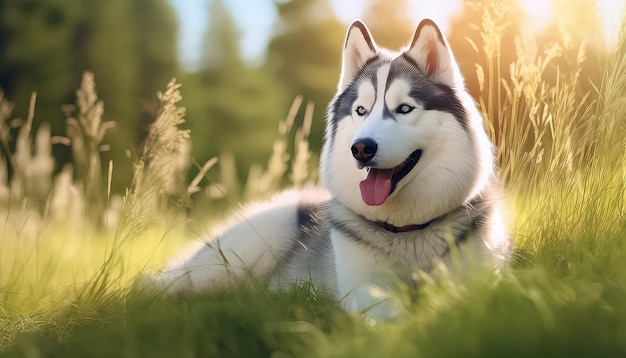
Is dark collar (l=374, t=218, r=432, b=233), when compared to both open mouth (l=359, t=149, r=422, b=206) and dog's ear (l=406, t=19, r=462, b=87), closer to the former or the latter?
open mouth (l=359, t=149, r=422, b=206)

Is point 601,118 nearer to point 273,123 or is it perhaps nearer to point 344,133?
point 344,133

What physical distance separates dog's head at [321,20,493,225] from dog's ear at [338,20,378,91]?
185 mm

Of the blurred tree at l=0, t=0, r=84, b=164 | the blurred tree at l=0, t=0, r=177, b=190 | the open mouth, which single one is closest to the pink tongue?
the open mouth

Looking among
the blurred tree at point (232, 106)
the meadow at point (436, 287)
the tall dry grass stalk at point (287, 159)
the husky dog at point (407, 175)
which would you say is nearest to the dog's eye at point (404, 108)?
the husky dog at point (407, 175)

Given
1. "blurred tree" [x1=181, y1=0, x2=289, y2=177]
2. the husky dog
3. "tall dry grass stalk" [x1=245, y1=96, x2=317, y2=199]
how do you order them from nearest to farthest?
the husky dog → "tall dry grass stalk" [x1=245, y1=96, x2=317, y2=199] → "blurred tree" [x1=181, y1=0, x2=289, y2=177]

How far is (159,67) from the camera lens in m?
15.8

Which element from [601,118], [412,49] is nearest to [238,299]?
[412,49]

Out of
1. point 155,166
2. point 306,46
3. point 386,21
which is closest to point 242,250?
point 155,166

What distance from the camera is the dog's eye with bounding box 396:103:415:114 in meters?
3.27

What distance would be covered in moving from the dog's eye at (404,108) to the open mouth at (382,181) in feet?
0.65

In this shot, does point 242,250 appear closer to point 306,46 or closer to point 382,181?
point 382,181

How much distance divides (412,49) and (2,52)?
12.9m

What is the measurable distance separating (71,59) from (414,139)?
12626 millimetres

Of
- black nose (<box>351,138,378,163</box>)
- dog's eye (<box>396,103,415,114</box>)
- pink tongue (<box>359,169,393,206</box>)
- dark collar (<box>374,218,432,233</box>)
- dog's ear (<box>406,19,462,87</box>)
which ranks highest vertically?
dog's ear (<box>406,19,462,87</box>)
